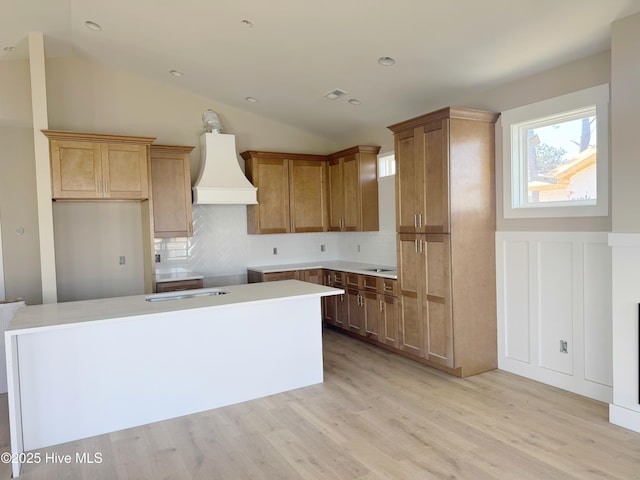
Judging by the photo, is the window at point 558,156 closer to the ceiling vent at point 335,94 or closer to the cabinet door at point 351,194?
the ceiling vent at point 335,94

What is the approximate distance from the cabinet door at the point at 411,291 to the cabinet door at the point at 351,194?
136cm

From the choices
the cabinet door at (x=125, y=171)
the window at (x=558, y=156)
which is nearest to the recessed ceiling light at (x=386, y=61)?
the window at (x=558, y=156)

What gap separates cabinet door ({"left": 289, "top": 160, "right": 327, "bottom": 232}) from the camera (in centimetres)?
599

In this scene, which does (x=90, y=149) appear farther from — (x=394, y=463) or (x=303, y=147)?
(x=394, y=463)

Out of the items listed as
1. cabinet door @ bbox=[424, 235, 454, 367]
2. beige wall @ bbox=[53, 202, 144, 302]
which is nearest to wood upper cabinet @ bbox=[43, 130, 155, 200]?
beige wall @ bbox=[53, 202, 144, 302]

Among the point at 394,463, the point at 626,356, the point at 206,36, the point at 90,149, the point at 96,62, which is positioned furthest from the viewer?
the point at 96,62

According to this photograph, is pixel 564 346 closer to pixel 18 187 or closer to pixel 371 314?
pixel 371 314

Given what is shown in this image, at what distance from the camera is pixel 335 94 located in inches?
192

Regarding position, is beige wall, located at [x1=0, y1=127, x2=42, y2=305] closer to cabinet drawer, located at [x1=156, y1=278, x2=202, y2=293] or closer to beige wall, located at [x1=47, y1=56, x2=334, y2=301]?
beige wall, located at [x1=47, y1=56, x2=334, y2=301]

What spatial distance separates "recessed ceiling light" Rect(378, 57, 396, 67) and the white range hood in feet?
7.78

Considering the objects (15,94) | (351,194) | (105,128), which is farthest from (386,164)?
(15,94)

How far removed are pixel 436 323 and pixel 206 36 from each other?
3.39m

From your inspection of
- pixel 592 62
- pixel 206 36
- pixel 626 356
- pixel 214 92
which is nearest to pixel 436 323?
pixel 626 356

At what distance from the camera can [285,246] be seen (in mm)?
6340
